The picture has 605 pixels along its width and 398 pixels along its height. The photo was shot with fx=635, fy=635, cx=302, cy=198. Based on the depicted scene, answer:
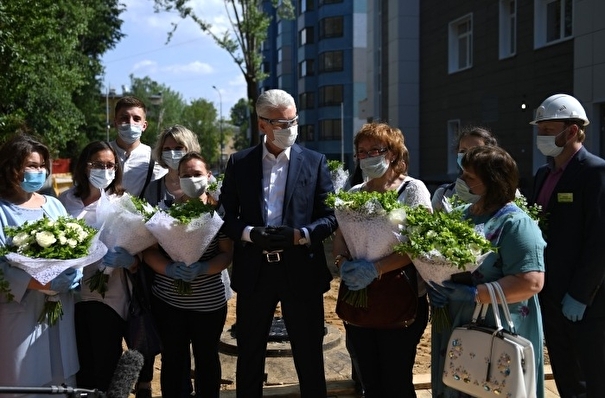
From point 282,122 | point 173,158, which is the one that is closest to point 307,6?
point 173,158

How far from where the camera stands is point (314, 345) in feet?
12.9

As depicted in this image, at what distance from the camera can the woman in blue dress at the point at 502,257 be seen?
3133 mm

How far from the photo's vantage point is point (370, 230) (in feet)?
11.7

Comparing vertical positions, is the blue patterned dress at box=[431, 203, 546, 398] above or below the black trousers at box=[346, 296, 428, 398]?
above

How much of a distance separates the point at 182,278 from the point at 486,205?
1889mm

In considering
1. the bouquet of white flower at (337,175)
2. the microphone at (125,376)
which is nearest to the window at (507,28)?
the bouquet of white flower at (337,175)

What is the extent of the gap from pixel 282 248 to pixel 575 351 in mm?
1969

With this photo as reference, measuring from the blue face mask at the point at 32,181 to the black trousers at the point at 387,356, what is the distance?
80.2 inches

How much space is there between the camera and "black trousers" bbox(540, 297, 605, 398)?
152 inches

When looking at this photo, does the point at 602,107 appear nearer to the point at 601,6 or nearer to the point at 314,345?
the point at 601,6

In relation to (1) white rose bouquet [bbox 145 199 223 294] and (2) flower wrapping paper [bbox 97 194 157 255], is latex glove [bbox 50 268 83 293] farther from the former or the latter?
(1) white rose bouquet [bbox 145 199 223 294]

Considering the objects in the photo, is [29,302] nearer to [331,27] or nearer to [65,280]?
[65,280]

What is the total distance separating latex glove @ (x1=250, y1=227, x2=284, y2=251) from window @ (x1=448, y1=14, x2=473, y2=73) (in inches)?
684

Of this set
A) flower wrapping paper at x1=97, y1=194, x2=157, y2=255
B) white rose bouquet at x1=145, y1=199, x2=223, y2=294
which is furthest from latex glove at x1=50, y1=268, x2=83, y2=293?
white rose bouquet at x1=145, y1=199, x2=223, y2=294
